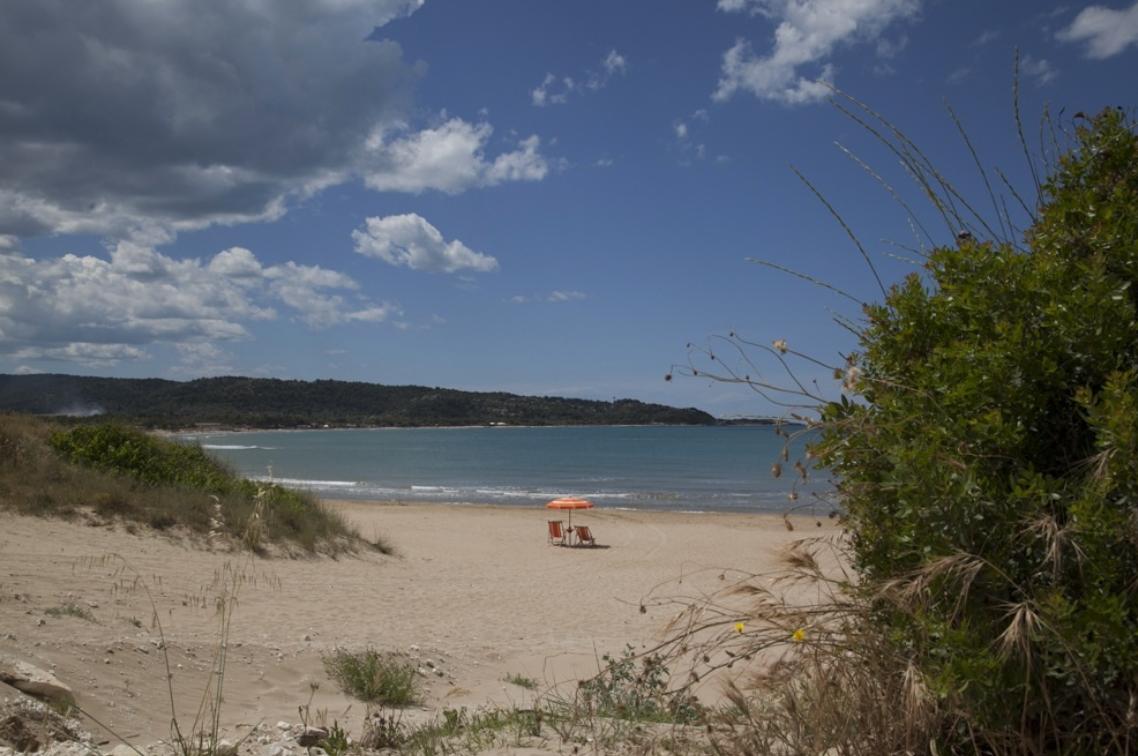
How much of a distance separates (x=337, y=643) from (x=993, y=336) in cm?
637

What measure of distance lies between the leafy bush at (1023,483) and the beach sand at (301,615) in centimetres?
84

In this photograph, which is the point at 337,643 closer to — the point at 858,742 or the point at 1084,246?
the point at 858,742

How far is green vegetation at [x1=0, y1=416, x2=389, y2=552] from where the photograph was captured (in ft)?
40.0

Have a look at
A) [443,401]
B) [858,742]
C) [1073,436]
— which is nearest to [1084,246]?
[1073,436]

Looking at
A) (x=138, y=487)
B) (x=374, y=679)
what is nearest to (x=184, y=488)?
(x=138, y=487)

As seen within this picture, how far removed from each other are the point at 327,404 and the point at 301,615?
13180 centimetres

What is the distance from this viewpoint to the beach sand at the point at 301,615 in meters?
5.36

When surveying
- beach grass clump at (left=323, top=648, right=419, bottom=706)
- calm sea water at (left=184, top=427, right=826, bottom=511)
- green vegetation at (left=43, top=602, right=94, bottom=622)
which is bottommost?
calm sea water at (left=184, top=427, right=826, bottom=511)

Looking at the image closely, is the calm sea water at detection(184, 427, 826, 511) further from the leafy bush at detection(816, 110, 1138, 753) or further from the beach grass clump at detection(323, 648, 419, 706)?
the leafy bush at detection(816, 110, 1138, 753)

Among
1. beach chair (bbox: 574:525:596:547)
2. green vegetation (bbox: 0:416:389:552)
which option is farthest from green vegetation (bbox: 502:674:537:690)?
beach chair (bbox: 574:525:596:547)

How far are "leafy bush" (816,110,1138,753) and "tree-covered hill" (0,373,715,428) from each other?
82.1 metres

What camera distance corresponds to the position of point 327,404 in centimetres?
13638

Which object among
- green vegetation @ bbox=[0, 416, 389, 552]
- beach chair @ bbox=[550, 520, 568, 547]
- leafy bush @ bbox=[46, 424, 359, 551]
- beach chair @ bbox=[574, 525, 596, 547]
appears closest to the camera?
green vegetation @ bbox=[0, 416, 389, 552]

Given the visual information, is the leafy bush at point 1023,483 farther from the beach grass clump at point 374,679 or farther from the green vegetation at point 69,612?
the green vegetation at point 69,612
